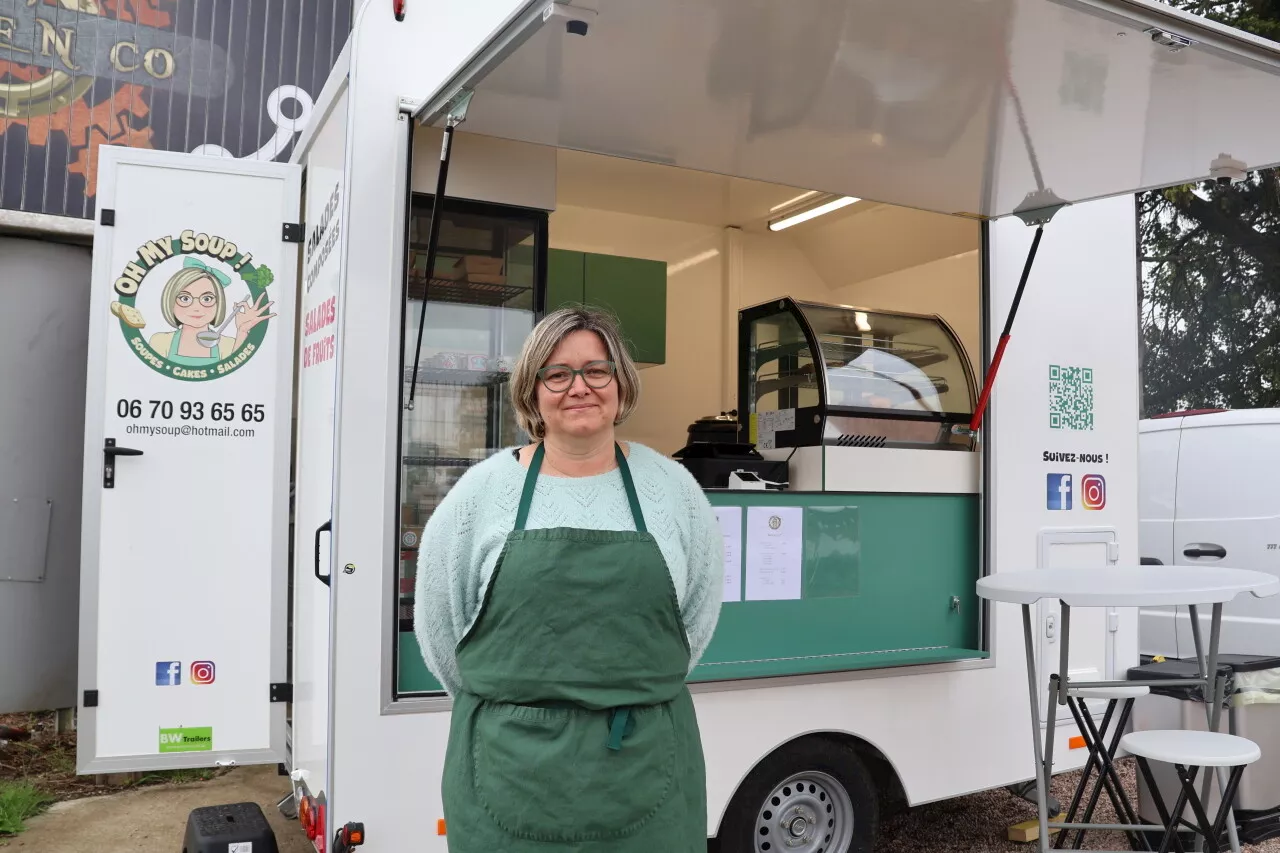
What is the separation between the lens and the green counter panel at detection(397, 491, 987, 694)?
11.6 feet

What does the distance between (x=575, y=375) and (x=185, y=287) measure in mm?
2684

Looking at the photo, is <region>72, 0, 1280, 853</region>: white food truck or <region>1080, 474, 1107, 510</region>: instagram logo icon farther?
<region>1080, 474, 1107, 510</region>: instagram logo icon

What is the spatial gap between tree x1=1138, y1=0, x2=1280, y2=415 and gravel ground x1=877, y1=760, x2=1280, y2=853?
801 centimetres

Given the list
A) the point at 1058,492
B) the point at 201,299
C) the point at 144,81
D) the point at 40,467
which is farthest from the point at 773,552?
the point at 144,81

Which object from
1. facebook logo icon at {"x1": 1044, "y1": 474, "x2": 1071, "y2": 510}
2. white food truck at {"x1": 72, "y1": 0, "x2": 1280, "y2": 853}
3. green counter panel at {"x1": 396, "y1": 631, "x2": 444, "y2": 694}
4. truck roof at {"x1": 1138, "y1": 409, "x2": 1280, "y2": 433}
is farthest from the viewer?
truck roof at {"x1": 1138, "y1": 409, "x2": 1280, "y2": 433}

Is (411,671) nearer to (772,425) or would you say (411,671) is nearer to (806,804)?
(806,804)

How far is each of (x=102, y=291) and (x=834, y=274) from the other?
12.8 ft

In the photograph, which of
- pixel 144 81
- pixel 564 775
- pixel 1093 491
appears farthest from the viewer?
pixel 144 81

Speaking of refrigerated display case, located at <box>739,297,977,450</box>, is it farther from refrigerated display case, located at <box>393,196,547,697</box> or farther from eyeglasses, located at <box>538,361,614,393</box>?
eyeglasses, located at <box>538,361,614,393</box>

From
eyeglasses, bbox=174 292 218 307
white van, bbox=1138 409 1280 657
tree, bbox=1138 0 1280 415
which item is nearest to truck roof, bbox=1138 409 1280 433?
white van, bbox=1138 409 1280 657

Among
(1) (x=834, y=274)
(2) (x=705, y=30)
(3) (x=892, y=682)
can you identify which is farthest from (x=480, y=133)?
(1) (x=834, y=274)

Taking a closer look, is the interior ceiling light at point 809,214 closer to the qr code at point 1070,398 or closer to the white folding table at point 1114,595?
the qr code at point 1070,398

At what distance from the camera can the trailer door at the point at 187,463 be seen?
3.87m

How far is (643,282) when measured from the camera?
230 inches
